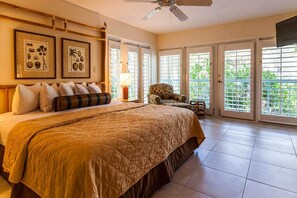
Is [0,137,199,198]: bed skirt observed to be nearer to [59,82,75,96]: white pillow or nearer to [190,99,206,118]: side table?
[59,82,75,96]: white pillow

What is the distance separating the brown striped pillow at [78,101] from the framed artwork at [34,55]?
2.72 ft

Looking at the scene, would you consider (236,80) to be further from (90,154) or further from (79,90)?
(90,154)

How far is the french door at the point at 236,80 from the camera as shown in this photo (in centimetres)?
466

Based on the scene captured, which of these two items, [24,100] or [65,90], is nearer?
[24,100]

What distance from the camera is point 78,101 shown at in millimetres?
2744

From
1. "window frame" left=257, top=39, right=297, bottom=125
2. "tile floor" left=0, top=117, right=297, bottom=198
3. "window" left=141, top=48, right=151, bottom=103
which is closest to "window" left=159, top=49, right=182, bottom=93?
"window" left=141, top=48, right=151, bottom=103

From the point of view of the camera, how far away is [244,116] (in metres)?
4.82

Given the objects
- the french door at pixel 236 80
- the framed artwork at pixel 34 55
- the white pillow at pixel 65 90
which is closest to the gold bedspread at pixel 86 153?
the white pillow at pixel 65 90

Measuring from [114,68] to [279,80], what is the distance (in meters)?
3.89

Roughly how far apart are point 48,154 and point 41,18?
8.55 ft

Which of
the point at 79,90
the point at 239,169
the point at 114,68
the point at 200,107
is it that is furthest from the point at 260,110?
the point at 79,90

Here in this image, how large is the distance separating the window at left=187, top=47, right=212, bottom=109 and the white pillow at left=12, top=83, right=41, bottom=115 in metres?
4.14

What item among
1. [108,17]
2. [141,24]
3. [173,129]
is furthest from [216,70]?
[173,129]

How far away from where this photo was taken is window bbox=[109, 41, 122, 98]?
14.5 ft
